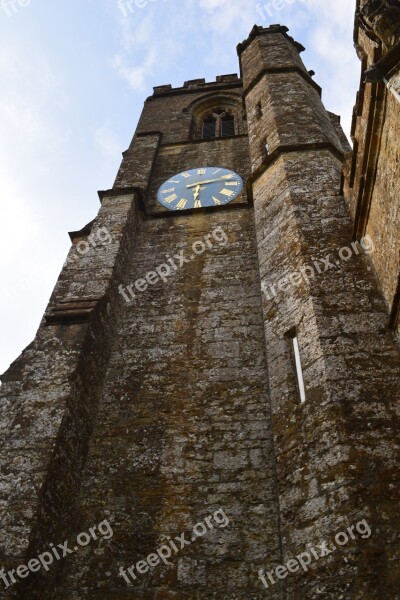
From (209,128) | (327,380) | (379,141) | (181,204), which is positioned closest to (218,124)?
(209,128)

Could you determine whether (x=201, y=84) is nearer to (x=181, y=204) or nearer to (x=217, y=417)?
(x=181, y=204)

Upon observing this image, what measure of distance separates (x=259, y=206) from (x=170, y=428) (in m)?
3.73

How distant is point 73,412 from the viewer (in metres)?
4.95

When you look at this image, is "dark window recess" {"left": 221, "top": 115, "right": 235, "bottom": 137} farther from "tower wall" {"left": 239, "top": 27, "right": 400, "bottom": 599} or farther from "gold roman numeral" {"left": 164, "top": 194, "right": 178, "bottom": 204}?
"tower wall" {"left": 239, "top": 27, "right": 400, "bottom": 599}

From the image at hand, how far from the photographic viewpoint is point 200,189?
9.69 meters

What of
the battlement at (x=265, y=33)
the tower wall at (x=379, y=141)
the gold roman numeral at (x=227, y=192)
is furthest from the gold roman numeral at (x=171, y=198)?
the battlement at (x=265, y=33)

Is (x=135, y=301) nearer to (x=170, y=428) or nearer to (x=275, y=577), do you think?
(x=170, y=428)

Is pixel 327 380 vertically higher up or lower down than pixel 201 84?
lower down

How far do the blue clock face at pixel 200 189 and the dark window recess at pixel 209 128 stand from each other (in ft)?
13.4

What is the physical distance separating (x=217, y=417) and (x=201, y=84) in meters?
14.6

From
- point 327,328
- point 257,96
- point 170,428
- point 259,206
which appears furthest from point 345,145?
point 170,428

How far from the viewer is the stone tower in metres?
3.87

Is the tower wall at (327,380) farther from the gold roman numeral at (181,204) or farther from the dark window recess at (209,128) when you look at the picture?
the dark window recess at (209,128)

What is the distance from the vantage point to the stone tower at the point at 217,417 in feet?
12.7
